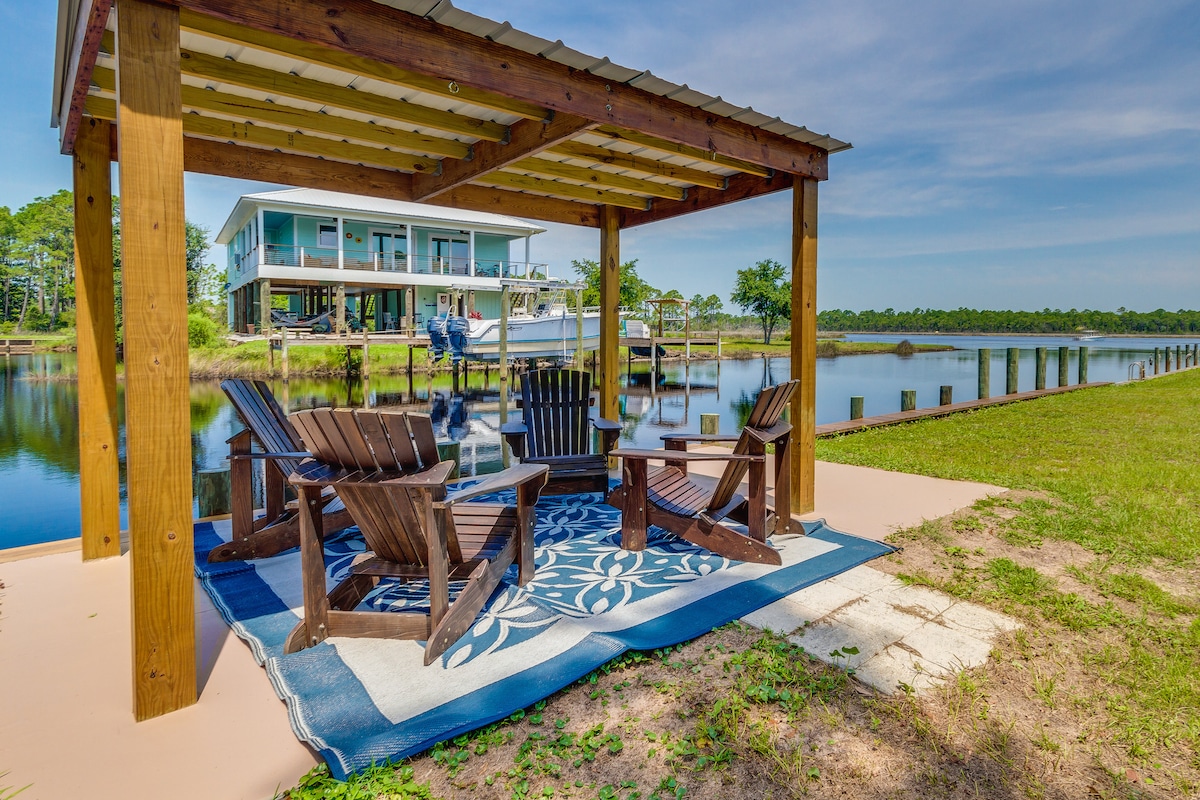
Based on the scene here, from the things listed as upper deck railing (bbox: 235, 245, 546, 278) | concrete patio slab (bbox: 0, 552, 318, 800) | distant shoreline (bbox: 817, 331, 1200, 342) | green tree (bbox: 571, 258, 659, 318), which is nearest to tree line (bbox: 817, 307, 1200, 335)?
distant shoreline (bbox: 817, 331, 1200, 342)

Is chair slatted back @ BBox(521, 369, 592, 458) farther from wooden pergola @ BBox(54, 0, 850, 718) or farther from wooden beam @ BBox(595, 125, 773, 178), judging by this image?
wooden beam @ BBox(595, 125, 773, 178)

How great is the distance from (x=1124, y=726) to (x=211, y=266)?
157 feet

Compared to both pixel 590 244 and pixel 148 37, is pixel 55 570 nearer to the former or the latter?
pixel 148 37

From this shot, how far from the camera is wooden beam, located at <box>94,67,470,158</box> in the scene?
322 cm

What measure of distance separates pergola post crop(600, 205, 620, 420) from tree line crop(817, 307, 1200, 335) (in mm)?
59647

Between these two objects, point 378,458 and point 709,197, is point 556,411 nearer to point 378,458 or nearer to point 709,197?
point 709,197

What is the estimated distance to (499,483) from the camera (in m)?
2.65

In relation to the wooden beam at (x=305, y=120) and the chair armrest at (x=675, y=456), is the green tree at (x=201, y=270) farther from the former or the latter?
the chair armrest at (x=675, y=456)

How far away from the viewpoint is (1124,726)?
1949 mm

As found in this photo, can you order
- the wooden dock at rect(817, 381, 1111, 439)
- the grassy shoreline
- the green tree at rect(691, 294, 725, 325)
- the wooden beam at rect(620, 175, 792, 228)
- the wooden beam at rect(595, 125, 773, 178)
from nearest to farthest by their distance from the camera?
the grassy shoreline, the wooden beam at rect(595, 125, 773, 178), the wooden beam at rect(620, 175, 792, 228), the wooden dock at rect(817, 381, 1111, 439), the green tree at rect(691, 294, 725, 325)

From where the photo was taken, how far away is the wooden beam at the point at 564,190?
4730 millimetres

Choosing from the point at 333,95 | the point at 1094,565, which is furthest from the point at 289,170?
the point at 1094,565

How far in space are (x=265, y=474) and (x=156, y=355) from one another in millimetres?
1802

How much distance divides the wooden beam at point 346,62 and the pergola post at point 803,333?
6.18ft
